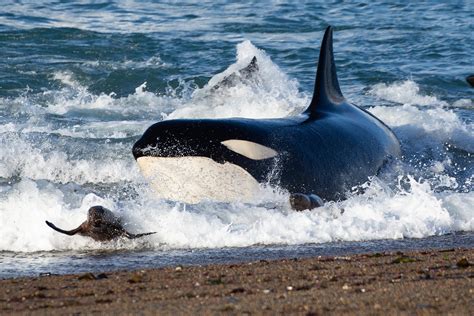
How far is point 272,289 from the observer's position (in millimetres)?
7184

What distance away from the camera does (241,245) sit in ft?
33.7

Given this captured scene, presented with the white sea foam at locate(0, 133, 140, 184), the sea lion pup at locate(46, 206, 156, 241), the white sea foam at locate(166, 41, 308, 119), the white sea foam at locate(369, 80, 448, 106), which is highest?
the sea lion pup at locate(46, 206, 156, 241)

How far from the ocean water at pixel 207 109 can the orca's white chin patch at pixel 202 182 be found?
31cm

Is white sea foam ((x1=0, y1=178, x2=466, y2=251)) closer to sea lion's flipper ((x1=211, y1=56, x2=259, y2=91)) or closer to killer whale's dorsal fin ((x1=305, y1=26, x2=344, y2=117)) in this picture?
killer whale's dorsal fin ((x1=305, y1=26, x2=344, y2=117))

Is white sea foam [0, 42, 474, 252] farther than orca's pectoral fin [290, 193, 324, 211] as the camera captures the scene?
No

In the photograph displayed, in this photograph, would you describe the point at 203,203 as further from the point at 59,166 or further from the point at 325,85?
the point at 59,166

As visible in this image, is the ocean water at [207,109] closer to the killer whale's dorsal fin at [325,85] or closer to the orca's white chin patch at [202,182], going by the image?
the orca's white chin patch at [202,182]

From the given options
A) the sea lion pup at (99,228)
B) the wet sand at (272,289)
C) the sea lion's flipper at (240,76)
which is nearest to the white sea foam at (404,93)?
the sea lion's flipper at (240,76)

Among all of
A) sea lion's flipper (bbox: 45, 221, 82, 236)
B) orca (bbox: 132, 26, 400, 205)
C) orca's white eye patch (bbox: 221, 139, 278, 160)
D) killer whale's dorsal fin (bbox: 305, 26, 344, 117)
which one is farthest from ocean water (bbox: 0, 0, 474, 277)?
killer whale's dorsal fin (bbox: 305, 26, 344, 117)

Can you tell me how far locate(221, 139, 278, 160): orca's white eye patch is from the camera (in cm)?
1148

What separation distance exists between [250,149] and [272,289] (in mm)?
4509

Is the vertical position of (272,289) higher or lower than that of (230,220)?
higher

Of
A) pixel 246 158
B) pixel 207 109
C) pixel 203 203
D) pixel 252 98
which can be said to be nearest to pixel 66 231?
pixel 203 203

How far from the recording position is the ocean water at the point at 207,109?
10.4 meters
